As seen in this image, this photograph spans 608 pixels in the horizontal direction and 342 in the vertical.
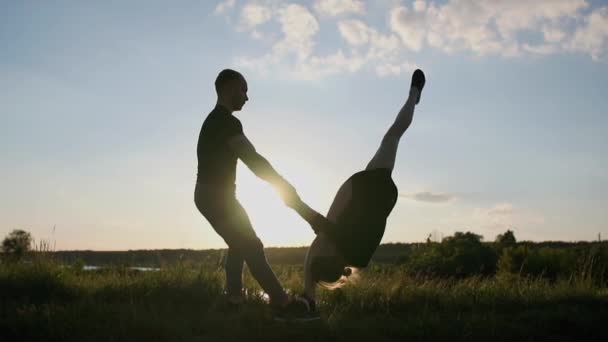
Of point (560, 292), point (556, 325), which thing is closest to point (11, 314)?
point (556, 325)

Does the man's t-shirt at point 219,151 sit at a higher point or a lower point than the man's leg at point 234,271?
higher

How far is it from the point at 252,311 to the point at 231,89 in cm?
252

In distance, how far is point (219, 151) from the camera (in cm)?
575

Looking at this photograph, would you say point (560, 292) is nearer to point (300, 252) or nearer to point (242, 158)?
point (242, 158)

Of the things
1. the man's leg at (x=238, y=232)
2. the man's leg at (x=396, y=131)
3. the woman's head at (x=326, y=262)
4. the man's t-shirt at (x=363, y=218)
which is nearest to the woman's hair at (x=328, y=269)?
the woman's head at (x=326, y=262)

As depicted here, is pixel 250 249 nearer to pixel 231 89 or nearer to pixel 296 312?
pixel 296 312

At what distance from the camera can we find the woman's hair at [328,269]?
583 cm

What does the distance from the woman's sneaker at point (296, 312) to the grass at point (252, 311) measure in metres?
0.09

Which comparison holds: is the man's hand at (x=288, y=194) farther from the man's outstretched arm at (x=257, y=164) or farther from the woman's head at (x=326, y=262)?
the woman's head at (x=326, y=262)

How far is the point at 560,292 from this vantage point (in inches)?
376

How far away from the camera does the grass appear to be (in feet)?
18.3

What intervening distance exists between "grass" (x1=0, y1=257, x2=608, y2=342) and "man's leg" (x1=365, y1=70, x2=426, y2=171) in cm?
184

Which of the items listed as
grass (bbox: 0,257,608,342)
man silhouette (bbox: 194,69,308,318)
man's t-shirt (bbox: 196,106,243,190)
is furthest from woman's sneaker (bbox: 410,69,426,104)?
grass (bbox: 0,257,608,342)

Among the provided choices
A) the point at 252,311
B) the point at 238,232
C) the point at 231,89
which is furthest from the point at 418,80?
the point at 252,311
